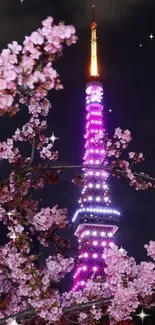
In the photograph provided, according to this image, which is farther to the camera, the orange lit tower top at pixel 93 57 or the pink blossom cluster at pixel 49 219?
the orange lit tower top at pixel 93 57

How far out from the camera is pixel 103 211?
6500 centimetres

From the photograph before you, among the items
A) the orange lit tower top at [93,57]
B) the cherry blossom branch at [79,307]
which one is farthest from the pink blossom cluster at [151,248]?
the orange lit tower top at [93,57]

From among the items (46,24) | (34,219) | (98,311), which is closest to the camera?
(46,24)

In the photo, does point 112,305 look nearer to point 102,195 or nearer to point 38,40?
point 38,40

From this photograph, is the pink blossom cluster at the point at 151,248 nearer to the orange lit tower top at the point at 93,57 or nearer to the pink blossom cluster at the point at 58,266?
the pink blossom cluster at the point at 58,266

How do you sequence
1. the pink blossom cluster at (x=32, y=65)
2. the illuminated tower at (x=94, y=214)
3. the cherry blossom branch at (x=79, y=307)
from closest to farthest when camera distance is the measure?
the pink blossom cluster at (x=32, y=65)
the cherry blossom branch at (x=79, y=307)
the illuminated tower at (x=94, y=214)

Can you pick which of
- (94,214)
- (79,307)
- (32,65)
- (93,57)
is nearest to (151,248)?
(79,307)

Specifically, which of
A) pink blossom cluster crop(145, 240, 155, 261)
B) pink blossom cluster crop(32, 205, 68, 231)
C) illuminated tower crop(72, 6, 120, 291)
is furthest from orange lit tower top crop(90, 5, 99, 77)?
pink blossom cluster crop(145, 240, 155, 261)

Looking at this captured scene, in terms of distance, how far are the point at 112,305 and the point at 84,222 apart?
185ft

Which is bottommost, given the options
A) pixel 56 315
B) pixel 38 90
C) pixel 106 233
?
pixel 56 315

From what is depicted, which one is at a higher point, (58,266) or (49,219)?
(49,219)

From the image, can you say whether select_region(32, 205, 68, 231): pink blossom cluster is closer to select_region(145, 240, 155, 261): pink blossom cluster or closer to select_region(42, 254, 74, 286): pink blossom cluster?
select_region(42, 254, 74, 286): pink blossom cluster

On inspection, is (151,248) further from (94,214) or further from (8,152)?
(94,214)

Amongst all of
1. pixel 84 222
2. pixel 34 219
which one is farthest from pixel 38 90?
pixel 84 222
